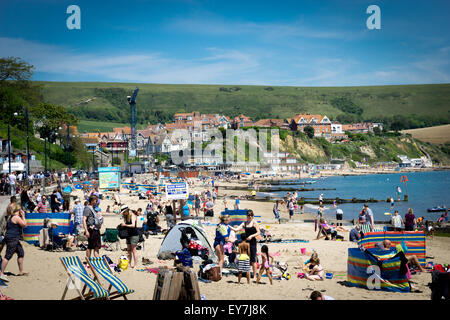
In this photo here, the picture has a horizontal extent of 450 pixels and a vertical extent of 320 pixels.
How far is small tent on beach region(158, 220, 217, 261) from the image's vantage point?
12.1 metres

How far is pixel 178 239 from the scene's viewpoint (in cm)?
1257

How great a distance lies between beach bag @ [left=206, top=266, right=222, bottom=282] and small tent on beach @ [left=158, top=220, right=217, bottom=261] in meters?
1.64

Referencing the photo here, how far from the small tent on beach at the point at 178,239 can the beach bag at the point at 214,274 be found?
1.64 meters

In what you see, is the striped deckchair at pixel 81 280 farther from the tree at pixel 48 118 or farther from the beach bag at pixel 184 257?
the tree at pixel 48 118

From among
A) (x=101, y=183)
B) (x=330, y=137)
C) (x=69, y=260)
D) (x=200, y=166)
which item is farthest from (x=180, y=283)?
(x=330, y=137)

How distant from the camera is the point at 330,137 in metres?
174

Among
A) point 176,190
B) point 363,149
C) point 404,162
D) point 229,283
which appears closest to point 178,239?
point 229,283

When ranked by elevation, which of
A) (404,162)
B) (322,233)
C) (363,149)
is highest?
(363,149)

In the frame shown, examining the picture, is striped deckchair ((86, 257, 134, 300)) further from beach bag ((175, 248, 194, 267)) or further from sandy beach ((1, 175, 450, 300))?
beach bag ((175, 248, 194, 267))

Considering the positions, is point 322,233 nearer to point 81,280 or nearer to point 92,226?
point 92,226

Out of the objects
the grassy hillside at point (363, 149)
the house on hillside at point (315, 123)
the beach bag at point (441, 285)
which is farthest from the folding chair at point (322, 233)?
the house on hillside at point (315, 123)

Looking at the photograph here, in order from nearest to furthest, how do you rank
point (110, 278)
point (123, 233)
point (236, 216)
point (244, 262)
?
point (110, 278), point (244, 262), point (123, 233), point (236, 216)

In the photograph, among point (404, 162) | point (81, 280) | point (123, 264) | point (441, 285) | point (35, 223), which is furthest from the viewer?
point (404, 162)

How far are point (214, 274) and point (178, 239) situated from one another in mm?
2718
